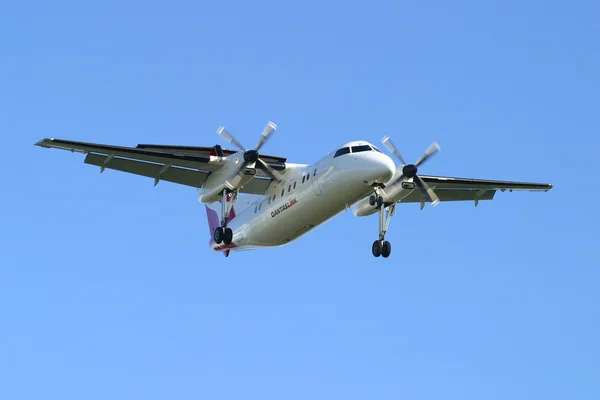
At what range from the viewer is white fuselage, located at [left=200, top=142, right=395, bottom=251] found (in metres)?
35.1

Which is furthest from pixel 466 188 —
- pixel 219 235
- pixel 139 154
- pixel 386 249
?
→ pixel 139 154

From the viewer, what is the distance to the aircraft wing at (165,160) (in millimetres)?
36634

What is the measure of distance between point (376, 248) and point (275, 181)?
469 cm

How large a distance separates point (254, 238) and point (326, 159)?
4.80 meters

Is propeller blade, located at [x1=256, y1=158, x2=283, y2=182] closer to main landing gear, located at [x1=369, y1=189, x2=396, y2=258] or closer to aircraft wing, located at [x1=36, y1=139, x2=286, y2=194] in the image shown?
aircraft wing, located at [x1=36, y1=139, x2=286, y2=194]

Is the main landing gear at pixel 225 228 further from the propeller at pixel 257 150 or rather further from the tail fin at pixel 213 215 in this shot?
the tail fin at pixel 213 215

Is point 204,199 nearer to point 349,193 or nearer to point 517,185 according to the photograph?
point 349,193

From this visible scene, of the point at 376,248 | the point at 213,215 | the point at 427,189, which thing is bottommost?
the point at 376,248

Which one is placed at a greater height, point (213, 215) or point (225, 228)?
point (213, 215)

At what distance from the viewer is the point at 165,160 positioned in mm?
38031

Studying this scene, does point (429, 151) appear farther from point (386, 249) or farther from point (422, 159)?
point (386, 249)

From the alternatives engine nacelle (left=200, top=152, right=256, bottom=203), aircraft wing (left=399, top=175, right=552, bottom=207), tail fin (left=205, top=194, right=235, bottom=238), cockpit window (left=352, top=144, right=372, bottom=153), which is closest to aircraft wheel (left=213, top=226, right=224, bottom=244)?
engine nacelle (left=200, top=152, right=256, bottom=203)

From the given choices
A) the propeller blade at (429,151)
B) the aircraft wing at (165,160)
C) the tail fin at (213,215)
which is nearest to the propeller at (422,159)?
the propeller blade at (429,151)

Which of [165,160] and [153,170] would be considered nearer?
[165,160]
